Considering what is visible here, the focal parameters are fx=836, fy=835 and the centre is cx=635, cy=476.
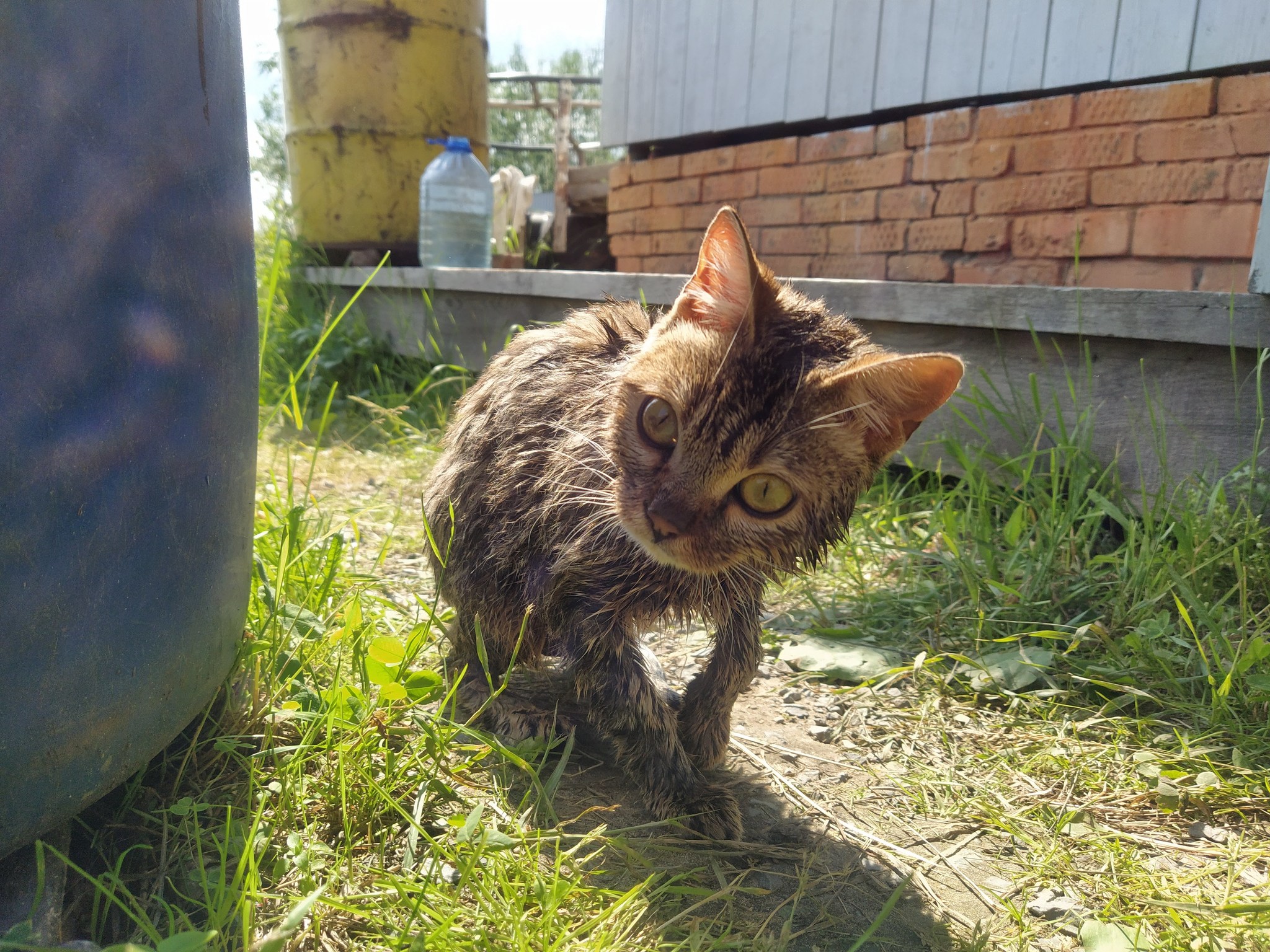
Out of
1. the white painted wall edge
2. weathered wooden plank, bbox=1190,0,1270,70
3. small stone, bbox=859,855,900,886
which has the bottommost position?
small stone, bbox=859,855,900,886

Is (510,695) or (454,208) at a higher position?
(454,208)

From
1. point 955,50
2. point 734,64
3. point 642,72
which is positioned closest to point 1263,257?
point 955,50

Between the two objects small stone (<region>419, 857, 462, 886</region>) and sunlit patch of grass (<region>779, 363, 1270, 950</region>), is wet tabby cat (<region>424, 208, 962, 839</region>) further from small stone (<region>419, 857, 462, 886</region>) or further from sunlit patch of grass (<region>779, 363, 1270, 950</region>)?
sunlit patch of grass (<region>779, 363, 1270, 950</region>)

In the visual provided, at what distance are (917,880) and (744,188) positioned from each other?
4306mm

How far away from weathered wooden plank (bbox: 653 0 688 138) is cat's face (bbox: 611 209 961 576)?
421cm

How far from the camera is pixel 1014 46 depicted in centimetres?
381

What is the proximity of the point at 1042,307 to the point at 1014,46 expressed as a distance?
5.61ft

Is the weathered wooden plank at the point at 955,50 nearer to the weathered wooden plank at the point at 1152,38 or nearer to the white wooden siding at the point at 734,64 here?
the weathered wooden plank at the point at 1152,38

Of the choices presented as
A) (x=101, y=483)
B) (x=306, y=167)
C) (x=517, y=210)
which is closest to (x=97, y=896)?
(x=101, y=483)

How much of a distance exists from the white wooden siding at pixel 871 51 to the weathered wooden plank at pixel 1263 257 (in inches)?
43.7

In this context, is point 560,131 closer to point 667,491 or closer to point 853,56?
point 853,56

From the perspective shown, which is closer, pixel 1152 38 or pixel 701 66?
pixel 1152 38

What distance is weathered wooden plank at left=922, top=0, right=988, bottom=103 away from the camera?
3.93 meters

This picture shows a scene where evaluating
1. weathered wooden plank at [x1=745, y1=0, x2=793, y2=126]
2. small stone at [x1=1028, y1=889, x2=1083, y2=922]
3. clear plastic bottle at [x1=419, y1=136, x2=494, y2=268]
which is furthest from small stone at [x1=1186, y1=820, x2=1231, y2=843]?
clear plastic bottle at [x1=419, y1=136, x2=494, y2=268]
